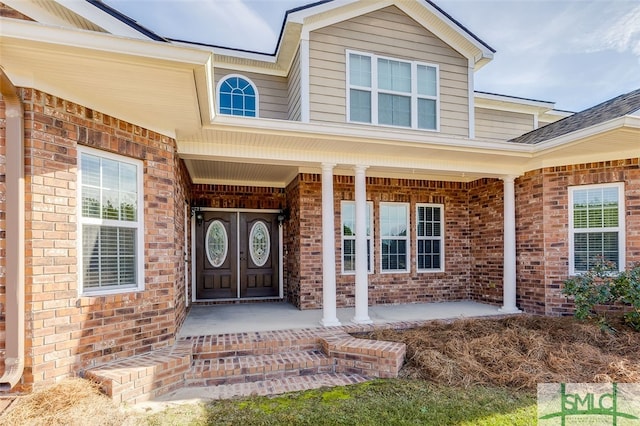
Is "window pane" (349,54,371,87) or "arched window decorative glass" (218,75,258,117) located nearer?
"window pane" (349,54,371,87)

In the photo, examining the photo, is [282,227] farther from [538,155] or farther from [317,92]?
[538,155]

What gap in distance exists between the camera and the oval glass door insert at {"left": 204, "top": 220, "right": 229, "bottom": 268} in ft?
26.0

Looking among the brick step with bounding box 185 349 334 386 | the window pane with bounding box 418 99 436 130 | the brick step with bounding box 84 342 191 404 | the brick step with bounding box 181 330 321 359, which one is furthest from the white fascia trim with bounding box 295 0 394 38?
the brick step with bounding box 84 342 191 404

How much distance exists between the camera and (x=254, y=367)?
4188mm

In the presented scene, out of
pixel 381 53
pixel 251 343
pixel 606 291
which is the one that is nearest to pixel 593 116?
pixel 606 291

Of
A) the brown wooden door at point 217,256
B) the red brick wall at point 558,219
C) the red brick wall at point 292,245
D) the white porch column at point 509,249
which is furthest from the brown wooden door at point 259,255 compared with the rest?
the red brick wall at point 558,219

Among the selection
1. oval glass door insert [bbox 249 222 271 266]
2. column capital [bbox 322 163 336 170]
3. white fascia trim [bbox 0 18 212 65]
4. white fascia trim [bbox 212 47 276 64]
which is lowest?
oval glass door insert [bbox 249 222 271 266]

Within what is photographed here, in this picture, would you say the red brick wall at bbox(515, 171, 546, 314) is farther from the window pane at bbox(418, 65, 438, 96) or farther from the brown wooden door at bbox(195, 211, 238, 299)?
the brown wooden door at bbox(195, 211, 238, 299)

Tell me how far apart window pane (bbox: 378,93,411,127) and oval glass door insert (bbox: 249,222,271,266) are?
350 cm

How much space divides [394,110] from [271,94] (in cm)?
252

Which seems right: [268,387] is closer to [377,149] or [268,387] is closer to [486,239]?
[377,149]

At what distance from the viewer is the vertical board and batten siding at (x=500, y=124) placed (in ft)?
29.9

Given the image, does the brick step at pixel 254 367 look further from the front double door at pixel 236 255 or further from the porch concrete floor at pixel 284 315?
the front double door at pixel 236 255

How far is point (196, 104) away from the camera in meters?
3.96
